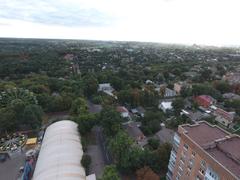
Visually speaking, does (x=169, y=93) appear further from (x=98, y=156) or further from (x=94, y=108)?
(x=98, y=156)

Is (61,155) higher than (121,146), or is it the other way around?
(121,146)

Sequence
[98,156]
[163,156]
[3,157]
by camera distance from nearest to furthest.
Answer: [163,156] → [3,157] → [98,156]

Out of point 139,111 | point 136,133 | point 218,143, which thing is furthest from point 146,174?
point 139,111

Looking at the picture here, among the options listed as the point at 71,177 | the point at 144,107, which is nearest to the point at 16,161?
the point at 71,177

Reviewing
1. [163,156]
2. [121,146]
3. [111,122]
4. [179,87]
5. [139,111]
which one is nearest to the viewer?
[121,146]

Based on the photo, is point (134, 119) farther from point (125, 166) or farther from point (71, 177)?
point (71, 177)

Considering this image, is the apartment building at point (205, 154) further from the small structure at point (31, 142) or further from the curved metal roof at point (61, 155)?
the small structure at point (31, 142)
